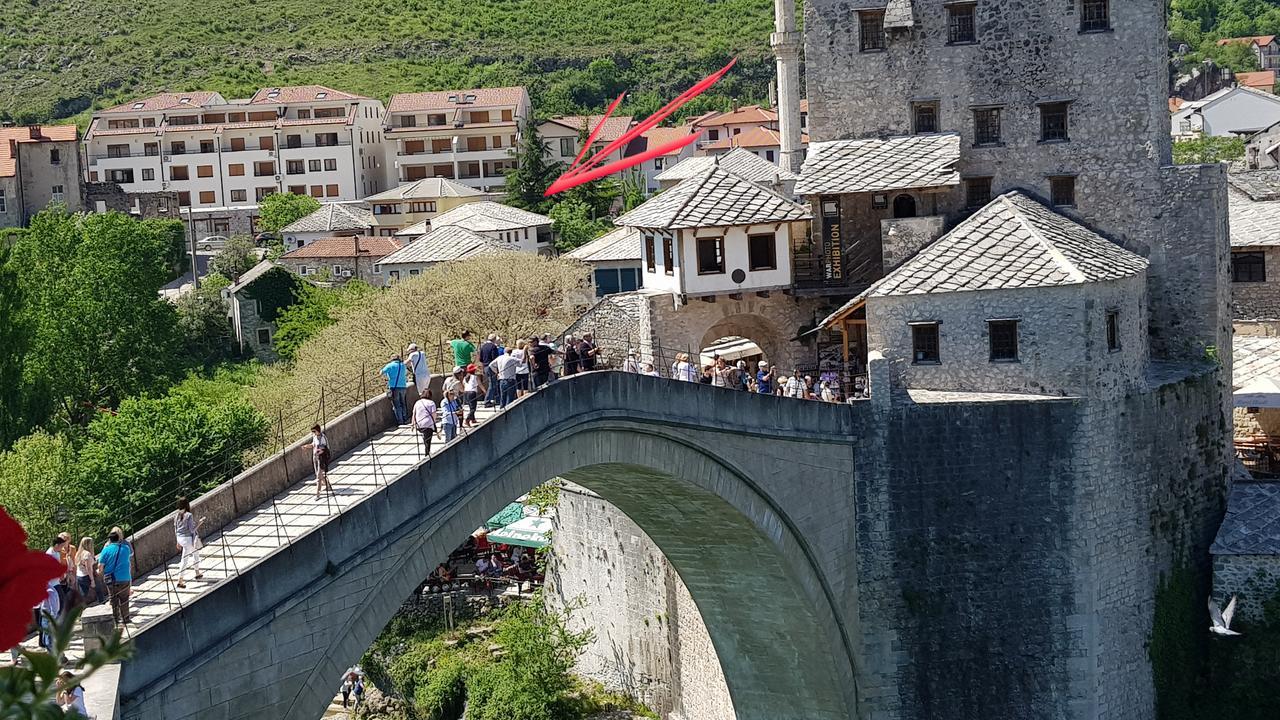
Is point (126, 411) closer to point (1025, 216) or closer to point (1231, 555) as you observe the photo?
point (1025, 216)

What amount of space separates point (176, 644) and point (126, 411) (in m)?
28.9

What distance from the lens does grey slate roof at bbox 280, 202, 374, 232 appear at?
90.0 meters

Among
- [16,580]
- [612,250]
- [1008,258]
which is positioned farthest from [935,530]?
[612,250]

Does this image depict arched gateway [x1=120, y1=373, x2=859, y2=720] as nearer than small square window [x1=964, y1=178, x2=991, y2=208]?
Yes

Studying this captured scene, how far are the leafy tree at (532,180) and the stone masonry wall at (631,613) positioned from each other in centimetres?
5276

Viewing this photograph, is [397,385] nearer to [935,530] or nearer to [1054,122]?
[935,530]

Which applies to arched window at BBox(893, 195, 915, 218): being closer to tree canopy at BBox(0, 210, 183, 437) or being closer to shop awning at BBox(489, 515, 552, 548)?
shop awning at BBox(489, 515, 552, 548)

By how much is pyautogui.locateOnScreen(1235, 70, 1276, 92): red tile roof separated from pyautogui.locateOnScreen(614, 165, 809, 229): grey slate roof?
118 m

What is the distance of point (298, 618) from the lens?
20641 millimetres

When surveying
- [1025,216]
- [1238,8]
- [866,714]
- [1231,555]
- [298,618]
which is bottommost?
[866,714]

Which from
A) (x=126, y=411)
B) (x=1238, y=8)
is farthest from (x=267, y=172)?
(x=1238, y=8)

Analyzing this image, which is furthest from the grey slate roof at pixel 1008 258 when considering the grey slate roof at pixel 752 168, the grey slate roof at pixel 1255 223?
the grey slate roof at pixel 752 168

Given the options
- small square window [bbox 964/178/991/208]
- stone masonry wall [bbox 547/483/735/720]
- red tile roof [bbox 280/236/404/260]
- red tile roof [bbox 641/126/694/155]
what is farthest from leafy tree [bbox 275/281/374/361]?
red tile roof [bbox 641/126/694/155]

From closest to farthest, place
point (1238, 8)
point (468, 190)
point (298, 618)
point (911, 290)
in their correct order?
point (298, 618)
point (911, 290)
point (468, 190)
point (1238, 8)
